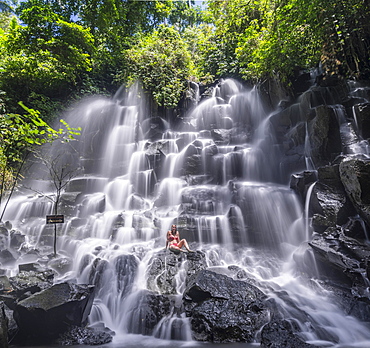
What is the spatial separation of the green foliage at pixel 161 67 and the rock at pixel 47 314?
14.1 metres

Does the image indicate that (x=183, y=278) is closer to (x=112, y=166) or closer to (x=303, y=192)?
(x=303, y=192)

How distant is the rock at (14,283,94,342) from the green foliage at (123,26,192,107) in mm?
Answer: 14139

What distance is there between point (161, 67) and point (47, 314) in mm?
16877

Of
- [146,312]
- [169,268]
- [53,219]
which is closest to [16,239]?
[53,219]

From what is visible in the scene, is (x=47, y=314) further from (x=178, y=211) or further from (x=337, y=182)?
(x=337, y=182)

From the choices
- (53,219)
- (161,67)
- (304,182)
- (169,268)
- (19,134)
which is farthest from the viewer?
(161,67)

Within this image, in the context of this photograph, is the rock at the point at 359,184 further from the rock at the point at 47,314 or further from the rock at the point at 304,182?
the rock at the point at 47,314

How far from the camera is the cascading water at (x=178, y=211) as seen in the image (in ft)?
18.3

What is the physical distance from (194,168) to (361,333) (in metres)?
9.81

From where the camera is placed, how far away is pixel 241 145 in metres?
14.1

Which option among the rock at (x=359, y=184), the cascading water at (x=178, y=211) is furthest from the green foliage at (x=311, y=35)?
the rock at (x=359, y=184)

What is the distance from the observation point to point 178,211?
10.4 metres

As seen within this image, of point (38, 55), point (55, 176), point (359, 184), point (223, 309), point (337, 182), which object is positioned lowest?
point (223, 309)

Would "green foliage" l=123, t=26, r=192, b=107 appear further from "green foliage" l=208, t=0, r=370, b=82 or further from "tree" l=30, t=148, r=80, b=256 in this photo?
"tree" l=30, t=148, r=80, b=256
